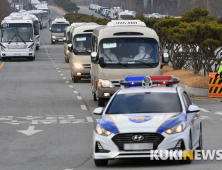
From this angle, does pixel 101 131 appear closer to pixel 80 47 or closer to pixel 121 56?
pixel 121 56

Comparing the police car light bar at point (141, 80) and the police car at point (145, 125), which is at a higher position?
the police car light bar at point (141, 80)

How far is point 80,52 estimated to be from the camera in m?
26.1

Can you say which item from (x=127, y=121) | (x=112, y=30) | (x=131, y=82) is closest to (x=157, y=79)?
(x=131, y=82)

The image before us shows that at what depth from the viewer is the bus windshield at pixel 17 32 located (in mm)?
40975

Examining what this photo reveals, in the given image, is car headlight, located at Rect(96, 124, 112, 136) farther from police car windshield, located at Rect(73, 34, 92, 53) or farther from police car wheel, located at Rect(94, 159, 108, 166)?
police car windshield, located at Rect(73, 34, 92, 53)

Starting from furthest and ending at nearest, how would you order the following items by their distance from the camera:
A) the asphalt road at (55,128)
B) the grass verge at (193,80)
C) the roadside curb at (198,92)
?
the grass verge at (193,80), the roadside curb at (198,92), the asphalt road at (55,128)

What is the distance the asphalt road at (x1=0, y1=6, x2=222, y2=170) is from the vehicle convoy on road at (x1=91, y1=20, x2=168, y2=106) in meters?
0.97

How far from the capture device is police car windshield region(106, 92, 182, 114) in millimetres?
9625

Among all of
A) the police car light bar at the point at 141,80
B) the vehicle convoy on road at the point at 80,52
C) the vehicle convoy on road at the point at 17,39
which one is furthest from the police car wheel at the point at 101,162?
the vehicle convoy on road at the point at 17,39

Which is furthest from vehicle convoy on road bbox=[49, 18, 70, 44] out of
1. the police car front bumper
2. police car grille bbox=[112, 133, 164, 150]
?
police car grille bbox=[112, 133, 164, 150]

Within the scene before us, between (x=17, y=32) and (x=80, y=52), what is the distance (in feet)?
54.3

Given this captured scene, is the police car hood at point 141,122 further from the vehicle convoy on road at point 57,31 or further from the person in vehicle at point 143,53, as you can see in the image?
the vehicle convoy on road at point 57,31

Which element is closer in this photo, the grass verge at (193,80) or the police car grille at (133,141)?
the police car grille at (133,141)

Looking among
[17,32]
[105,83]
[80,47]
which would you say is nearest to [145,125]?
[105,83]
